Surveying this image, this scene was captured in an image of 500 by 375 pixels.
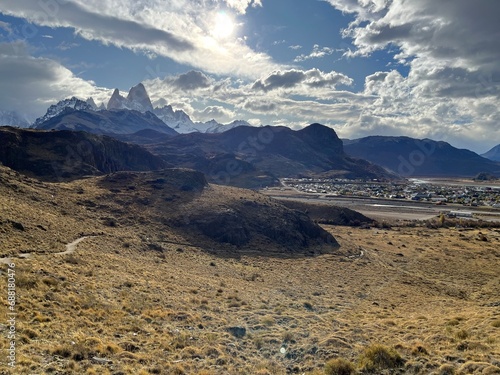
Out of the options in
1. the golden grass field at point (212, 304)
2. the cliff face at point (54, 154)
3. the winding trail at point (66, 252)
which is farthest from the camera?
the cliff face at point (54, 154)

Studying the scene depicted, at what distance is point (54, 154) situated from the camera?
95125 millimetres

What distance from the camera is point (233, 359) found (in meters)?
17.0

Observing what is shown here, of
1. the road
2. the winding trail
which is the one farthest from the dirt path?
the road

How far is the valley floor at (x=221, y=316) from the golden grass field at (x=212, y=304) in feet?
0.33

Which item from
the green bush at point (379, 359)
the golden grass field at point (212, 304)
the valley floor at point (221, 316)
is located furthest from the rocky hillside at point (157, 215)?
the green bush at point (379, 359)

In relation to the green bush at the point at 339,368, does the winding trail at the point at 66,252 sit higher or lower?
higher

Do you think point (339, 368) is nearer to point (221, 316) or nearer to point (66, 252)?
point (221, 316)

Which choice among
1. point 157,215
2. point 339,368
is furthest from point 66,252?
point 157,215

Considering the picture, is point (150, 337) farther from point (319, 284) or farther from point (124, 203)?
point (124, 203)

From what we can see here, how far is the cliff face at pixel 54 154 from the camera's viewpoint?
8300 centimetres

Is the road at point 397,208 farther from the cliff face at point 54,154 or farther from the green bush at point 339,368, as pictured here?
the green bush at point 339,368

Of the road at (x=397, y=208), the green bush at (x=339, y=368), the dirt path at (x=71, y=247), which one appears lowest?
the road at (x=397, y=208)

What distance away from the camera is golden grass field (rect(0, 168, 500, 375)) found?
15547 mm

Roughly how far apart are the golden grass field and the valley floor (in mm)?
101
